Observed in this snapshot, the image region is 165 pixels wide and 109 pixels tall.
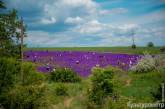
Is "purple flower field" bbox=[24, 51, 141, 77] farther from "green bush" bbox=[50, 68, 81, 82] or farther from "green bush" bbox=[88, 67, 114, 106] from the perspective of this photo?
"green bush" bbox=[88, 67, 114, 106]

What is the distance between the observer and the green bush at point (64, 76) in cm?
2817

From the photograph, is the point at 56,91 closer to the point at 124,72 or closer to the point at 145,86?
the point at 145,86

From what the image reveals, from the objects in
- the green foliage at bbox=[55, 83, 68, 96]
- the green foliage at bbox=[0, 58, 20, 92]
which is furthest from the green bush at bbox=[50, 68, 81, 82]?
the green foliage at bbox=[0, 58, 20, 92]

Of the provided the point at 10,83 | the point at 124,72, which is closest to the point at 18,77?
the point at 10,83

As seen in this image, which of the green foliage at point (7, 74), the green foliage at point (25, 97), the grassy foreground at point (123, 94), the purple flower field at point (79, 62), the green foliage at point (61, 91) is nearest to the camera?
the green foliage at point (25, 97)

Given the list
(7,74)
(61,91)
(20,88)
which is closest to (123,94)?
(61,91)

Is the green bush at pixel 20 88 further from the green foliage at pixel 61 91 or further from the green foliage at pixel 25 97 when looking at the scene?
the green foliage at pixel 61 91

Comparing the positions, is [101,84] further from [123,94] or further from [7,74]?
[7,74]

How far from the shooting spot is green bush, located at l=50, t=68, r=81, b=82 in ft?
92.4

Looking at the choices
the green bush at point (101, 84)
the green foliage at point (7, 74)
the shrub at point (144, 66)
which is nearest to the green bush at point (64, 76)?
the shrub at point (144, 66)

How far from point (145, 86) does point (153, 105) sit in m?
8.69

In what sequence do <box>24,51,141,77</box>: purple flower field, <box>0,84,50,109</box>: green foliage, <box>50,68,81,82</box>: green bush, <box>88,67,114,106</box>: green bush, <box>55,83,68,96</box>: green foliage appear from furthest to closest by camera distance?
<box>24,51,141,77</box>: purple flower field → <box>50,68,81,82</box>: green bush → <box>55,83,68,96</box>: green foliage → <box>88,67,114,106</box>: green bush → <box>0,84,50,109</box>: green foliage

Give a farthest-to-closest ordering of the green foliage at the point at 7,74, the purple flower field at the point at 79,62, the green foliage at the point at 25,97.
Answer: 1. the purple flower field at the point at 79,62
2. the green foliage at the point at 7,74
3. the green foliage at the point at 25,97

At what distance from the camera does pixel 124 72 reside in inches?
1233
